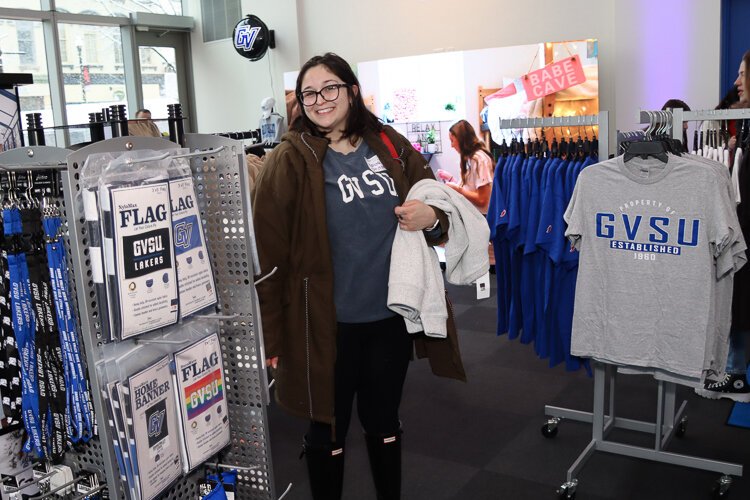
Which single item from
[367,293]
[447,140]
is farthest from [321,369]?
[447,140]

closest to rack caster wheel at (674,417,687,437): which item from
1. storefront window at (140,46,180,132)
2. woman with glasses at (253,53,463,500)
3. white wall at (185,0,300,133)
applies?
woman with glasses at (253,53,463,500)

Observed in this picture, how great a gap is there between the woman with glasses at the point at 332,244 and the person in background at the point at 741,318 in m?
1.42

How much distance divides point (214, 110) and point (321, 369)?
797 cm

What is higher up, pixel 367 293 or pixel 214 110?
pixel 214 110

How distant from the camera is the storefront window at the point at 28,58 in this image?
26.4 ft

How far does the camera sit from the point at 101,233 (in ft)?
4.82

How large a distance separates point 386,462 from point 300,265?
0.73m

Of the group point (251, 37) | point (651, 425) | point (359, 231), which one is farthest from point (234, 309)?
point (251, 37)

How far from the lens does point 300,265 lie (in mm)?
2180

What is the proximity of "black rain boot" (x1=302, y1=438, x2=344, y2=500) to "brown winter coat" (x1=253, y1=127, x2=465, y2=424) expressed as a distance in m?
0.15

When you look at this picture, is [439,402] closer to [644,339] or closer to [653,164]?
[644,339]

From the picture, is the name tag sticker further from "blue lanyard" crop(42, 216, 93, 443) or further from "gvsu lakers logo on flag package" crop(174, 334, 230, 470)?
"blue lanyard" crop(42, 216, 93, 443)

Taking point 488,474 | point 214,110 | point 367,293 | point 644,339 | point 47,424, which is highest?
point 214,110


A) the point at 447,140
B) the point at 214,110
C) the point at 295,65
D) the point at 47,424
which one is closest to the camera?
the point at 47,424
